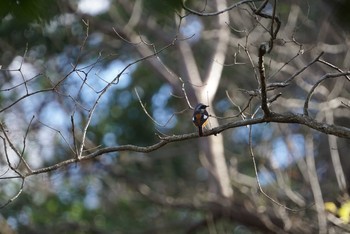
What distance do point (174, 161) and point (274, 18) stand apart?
942cm

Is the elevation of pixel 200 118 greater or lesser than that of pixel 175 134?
lesser

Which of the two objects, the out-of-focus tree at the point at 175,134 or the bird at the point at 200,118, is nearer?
the bird at the point at 200,118

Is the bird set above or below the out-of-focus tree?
below

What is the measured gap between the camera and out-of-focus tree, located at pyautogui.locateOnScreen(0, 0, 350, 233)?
8.80m

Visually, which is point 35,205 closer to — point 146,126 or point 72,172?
point 72,172

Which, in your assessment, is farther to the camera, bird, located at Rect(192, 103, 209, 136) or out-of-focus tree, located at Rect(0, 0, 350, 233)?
out-of-focus tree, located at Rect(0, 0, 350, 233)

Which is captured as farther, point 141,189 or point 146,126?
point 146,126

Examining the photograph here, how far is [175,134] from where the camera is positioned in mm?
11398

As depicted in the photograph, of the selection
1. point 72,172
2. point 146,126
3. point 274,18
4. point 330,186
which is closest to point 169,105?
point 146,126

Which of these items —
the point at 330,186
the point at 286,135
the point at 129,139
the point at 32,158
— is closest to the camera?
the point at 286,135

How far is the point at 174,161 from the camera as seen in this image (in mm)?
12844

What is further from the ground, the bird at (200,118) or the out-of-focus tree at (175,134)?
the out-of-focus tree at (175,134)

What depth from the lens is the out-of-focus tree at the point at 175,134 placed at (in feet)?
28.9

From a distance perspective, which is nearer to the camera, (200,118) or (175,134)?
(200,118)
